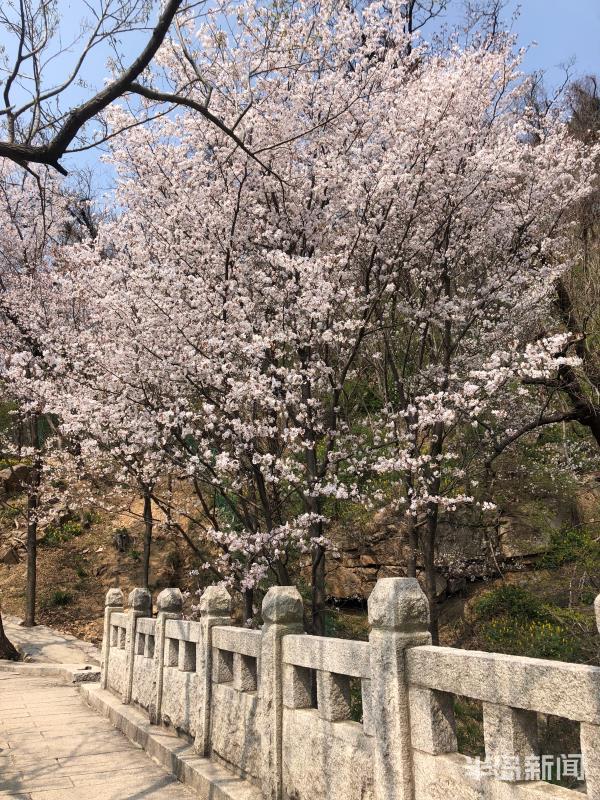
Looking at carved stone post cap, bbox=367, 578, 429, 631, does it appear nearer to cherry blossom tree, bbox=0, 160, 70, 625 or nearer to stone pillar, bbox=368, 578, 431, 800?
stone pillar, bbox=368, 578, 431, 800

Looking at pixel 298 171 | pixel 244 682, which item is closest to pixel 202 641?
pixel 244 682

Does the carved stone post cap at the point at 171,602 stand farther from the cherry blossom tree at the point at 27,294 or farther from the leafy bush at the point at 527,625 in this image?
the cherry blossom tree at the point at 27,294

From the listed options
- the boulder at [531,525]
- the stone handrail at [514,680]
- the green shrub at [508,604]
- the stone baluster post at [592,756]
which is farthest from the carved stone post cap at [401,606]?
the boulder at [531,525]

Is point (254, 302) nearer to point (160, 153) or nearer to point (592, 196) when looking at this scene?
point (160, 153)

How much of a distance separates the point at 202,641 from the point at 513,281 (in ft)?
25.3

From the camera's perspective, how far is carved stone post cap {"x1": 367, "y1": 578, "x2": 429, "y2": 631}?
15.8 feet

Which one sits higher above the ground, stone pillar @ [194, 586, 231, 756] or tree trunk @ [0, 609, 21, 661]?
stone pillar @ [194, 586, 231, 756]

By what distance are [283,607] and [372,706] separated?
173 cm

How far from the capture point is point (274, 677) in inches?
253

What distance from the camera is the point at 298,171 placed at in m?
11.4

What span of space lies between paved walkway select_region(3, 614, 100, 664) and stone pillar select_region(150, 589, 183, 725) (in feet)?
25.7

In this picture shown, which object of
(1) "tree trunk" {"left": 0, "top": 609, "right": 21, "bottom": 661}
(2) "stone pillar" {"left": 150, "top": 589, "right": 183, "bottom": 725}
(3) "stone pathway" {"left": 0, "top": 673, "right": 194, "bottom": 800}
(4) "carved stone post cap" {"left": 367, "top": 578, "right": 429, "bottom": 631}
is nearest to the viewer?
(4) "carved stone post cap" {"left": 367, "top": 578, "right": 429, "bottom": 631}

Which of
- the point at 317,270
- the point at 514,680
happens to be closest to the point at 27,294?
the point at 317,270

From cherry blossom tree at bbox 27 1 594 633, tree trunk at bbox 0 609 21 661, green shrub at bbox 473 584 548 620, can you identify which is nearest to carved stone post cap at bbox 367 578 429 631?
cherry blossom tree at bbox 27 1 594 633
